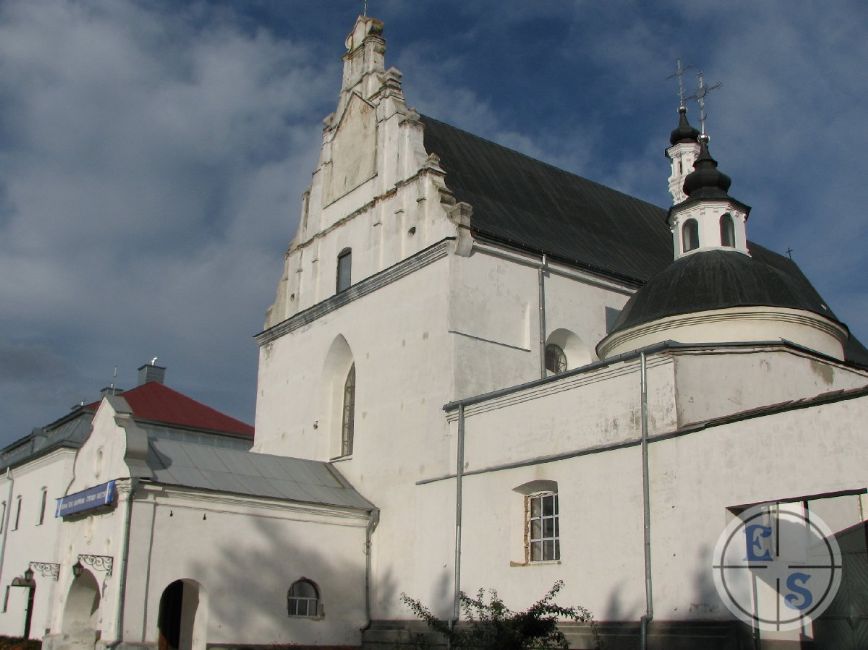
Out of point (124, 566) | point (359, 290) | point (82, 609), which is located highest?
point (359, 290)

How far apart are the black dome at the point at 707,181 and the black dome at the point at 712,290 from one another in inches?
75.1

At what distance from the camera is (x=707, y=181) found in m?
22.2

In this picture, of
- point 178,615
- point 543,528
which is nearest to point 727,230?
point 543,528

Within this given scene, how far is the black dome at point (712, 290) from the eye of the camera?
18719mm

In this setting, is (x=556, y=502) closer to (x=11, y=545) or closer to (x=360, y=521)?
(x=360, y=521)

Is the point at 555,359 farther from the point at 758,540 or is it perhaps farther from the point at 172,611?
the point at 172,611

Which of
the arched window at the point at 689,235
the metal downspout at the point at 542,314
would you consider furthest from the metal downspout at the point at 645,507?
the arched window at the point at 689,235

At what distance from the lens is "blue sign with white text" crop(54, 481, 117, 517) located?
1839 cm

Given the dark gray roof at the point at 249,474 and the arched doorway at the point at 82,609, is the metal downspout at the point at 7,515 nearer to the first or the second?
the arched doorway at the point at 82,609

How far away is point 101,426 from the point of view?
2042 cm

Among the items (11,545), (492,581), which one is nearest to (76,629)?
(492,581)

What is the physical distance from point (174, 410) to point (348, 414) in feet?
47.2

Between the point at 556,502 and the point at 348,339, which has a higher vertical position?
the point at 348,339

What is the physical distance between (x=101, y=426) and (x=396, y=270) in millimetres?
7141
